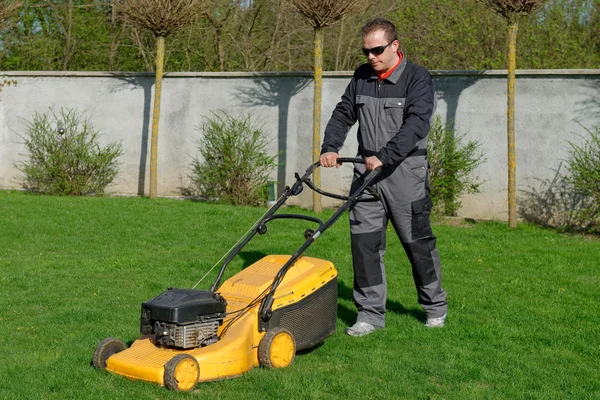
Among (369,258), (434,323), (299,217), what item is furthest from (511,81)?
(299,217)

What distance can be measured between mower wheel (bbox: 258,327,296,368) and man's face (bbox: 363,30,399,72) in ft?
5.53

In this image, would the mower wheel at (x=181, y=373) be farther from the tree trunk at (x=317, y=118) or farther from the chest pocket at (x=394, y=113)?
the tree trunk at (x=317, y=118)

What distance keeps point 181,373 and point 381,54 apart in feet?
7.29

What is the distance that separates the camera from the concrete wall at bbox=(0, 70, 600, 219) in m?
10.9

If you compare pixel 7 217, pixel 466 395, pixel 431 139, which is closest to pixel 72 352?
pixel 466 395

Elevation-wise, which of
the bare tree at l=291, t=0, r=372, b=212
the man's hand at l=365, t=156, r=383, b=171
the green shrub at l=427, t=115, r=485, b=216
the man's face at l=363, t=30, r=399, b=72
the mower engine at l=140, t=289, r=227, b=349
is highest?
the bare tree at l=291, t=0, r=372, b=212

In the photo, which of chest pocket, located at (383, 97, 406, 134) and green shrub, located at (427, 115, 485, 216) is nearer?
chest pocket, located at (383, 97, 406, 134)

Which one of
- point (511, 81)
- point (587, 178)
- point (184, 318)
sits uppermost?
point (511, 81)

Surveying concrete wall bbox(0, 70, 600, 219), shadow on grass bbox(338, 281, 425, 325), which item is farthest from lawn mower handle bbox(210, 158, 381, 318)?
concrete wall bbox(0, 70, 600, 219)

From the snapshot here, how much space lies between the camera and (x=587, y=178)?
10.2 m

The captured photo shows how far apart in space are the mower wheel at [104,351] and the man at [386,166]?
1.51 metres

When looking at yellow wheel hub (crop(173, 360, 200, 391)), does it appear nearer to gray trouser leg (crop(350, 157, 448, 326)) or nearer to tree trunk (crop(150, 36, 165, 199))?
gray trouser leg (crop(350, 157, 448, 326))

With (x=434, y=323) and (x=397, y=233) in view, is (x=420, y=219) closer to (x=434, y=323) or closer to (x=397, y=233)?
(x=397, y=233)

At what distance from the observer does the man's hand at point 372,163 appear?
5.18 meters
